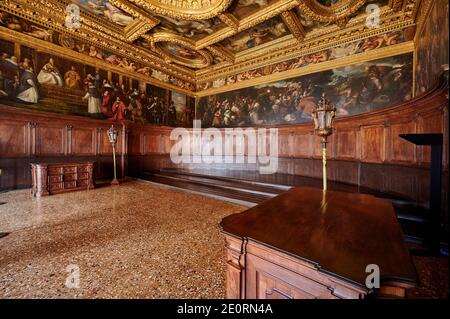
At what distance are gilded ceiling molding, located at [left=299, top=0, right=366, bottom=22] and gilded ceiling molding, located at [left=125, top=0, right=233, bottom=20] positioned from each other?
295 centimetres

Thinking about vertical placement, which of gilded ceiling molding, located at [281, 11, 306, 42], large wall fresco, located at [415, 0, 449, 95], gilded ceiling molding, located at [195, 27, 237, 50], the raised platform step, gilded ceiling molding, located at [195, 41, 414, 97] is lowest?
the raised platform step

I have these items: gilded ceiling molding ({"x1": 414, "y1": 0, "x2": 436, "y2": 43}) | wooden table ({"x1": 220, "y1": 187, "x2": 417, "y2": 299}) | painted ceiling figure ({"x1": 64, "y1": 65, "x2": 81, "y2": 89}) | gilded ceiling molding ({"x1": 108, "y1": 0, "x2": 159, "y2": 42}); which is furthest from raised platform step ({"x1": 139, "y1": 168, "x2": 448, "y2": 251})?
gilded ceiling molding ({"x1": 108, "y1": 0, "x2": 159, "y2": 42})

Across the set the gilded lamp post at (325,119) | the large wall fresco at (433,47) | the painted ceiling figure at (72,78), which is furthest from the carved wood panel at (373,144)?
the painted ceiling figure at (72,78)

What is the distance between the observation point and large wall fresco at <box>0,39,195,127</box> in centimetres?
680

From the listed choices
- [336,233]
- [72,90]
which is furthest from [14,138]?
[336,233]

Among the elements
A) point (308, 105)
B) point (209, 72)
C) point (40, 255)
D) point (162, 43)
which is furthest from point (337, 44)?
point (40, 255)

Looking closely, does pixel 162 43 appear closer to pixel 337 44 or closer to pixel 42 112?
pixel 42 112

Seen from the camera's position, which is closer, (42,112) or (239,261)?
(239,261)

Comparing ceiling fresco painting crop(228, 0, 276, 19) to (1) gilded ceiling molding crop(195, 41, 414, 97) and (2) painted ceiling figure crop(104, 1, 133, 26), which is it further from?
(2) painted ceiling figure crop(104, 1, 133, 26)

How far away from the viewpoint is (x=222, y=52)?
10.6m

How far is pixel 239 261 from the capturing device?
1.26 m

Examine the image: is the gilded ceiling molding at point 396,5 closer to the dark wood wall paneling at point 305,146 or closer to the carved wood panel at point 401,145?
the dark wood wall paneling at point 305,146

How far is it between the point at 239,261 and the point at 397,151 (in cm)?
607

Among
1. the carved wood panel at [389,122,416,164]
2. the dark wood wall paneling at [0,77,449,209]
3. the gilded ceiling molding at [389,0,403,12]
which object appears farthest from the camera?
the gilded ceiling molding at [389,0,403,12]
